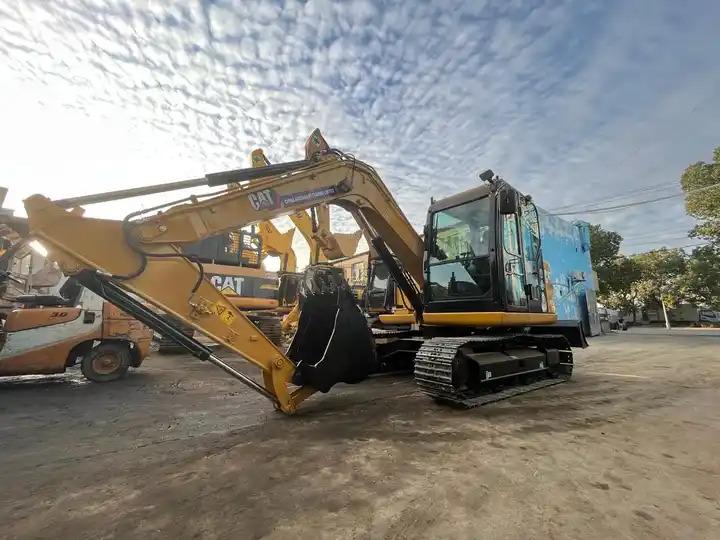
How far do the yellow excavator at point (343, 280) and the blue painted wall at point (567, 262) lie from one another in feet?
43.7

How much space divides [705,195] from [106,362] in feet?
96.7

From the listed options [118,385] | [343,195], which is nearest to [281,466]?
[343,195]

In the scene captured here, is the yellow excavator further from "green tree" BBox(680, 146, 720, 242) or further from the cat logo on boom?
"green tree" BBox(680, 146, 720, 242)

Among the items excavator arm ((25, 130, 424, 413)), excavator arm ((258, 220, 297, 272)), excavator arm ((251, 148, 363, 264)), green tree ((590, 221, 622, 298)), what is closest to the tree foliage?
green tree ((590, 221, 622, 298))

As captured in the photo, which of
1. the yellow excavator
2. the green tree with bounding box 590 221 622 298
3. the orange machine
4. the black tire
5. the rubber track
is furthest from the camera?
the green tree with bounding box 590 221 622 298

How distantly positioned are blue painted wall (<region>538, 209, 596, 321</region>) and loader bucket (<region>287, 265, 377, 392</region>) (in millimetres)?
15652

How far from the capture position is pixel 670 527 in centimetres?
192

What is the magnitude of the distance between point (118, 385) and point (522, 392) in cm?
646

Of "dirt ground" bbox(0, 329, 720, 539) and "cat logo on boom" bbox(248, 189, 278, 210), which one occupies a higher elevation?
"cat logo on boom" bbox(248, 189, 278, 210)

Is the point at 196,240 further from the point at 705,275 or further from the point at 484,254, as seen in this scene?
the point at 705,275

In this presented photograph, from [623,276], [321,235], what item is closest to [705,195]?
[623,276]

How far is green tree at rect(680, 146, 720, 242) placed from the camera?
20.4m

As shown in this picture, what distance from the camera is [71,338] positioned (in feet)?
20.2

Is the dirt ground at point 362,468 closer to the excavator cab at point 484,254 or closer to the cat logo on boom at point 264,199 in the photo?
the excavator cab at point 484,254
